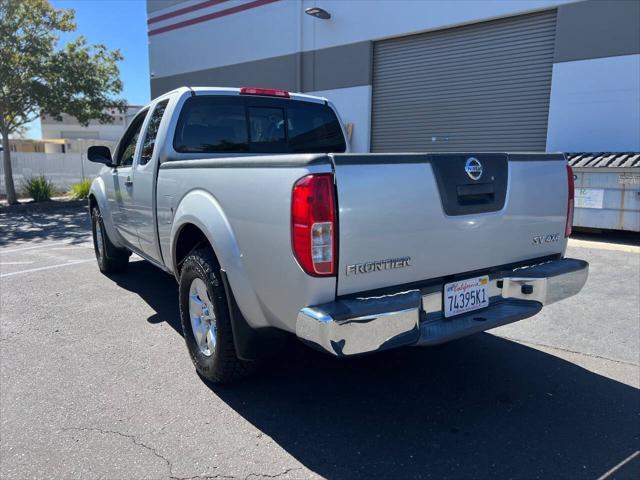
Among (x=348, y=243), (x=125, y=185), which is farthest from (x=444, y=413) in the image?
(x=125, y=185)

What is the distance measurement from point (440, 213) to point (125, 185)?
3.41 meters

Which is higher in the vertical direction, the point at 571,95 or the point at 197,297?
the point at 571,95

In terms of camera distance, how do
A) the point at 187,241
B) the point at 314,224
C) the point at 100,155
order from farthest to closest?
the point at 100,155, the point at 187,241, the point at 314,224

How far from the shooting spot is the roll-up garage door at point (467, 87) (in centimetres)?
1151

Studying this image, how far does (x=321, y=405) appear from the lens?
3.27 meters

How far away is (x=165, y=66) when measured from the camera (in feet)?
68.7

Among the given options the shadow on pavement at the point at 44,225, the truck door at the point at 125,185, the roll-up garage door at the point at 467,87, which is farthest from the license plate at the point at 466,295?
the roll-up garage door at the point at 467,87

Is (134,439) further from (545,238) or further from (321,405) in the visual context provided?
(545,238)

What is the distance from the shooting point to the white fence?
61.5 feet

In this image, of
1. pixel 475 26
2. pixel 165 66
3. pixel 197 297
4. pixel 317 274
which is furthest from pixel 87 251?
pixel 165 66

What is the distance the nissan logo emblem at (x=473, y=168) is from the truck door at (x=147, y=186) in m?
2.53

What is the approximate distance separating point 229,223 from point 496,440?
6.48ft

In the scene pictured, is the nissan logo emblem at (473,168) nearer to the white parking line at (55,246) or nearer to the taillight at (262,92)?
the taillight at (262,92)

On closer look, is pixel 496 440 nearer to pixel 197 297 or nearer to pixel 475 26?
pixel 197 297
